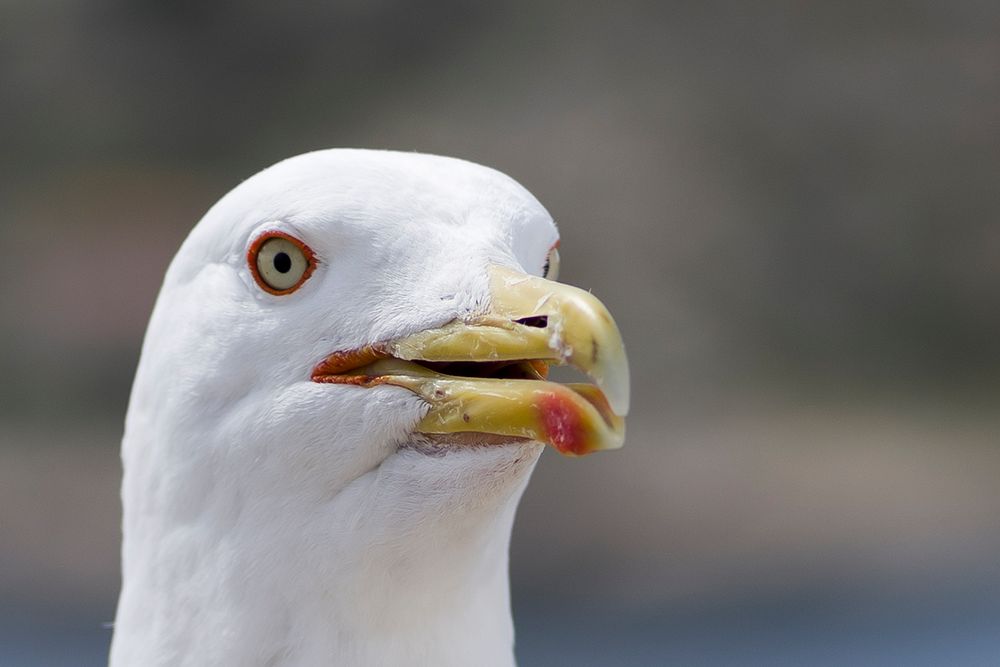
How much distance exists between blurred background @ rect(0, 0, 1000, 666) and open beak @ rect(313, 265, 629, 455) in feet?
17.9

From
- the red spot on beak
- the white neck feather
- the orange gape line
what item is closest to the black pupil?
the orange gape line

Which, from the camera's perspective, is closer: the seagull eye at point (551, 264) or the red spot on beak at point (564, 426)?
the red spot on beak at point (564, 426)

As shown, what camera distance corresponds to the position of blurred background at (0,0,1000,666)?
7.40 m

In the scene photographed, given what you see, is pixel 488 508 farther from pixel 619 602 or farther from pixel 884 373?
pixel 884 373

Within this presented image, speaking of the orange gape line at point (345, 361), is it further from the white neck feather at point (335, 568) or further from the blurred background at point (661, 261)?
the blurred background at point (661, 261)

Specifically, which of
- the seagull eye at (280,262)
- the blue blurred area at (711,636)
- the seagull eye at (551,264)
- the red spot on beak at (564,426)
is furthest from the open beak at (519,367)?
the blue blurred area at (711,636)

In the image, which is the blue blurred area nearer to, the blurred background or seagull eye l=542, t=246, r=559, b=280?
the blurred background

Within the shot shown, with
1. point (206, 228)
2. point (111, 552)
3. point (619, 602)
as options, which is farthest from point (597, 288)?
point (206, 228)

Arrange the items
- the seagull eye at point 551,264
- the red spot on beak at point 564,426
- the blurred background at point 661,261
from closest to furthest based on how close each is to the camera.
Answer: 1. the red spot on beak at point 564,426
2. the seagull eye at point 551,264
3. the blurred background at point 661,261

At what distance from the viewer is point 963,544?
26.1ft

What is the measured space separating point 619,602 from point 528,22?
3733 millimetres

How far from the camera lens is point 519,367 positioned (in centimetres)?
175

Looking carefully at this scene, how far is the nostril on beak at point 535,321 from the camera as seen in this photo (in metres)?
1.63

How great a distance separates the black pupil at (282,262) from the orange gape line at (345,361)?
0.17m
